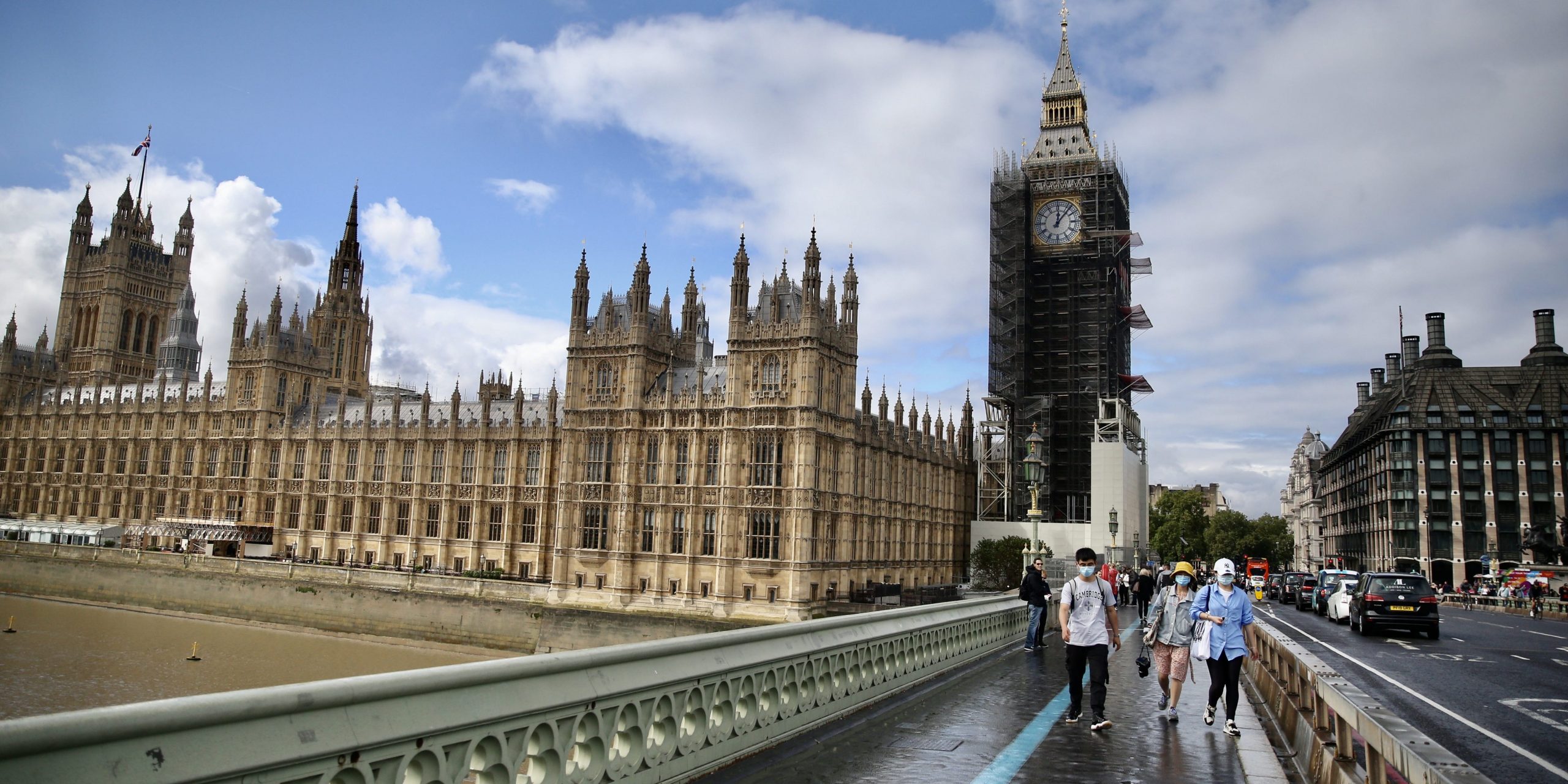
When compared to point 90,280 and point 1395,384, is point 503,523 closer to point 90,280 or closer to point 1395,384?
point 90,280

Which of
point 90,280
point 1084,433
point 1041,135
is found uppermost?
point 1041,135

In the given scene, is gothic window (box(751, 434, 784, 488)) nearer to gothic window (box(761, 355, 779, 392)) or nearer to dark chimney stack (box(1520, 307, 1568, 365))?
gothic window (box(761, 355, 779, 392))

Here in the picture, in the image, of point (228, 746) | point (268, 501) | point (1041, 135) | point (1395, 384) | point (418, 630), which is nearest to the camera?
point (228, 746)

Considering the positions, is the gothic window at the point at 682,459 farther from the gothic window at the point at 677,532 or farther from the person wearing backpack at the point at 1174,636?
the person wearing backpack at the point at 1174,636

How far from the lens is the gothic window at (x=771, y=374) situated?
177ft

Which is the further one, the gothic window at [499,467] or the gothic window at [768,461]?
the gothic window at [499,467]

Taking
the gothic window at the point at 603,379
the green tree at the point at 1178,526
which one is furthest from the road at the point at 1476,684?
the green tree at the point at 1178,526

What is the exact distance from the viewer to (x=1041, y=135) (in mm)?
89312

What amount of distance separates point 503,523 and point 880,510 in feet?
84.0

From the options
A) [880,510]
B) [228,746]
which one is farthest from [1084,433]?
[228,746]

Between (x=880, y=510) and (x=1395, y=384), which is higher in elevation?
(x=1395, y=384)

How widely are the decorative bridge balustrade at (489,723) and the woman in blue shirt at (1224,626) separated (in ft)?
15.6

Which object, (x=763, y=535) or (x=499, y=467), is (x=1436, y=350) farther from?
(x=499, y=467)

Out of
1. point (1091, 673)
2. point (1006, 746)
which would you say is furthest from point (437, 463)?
point (1006, 746)
